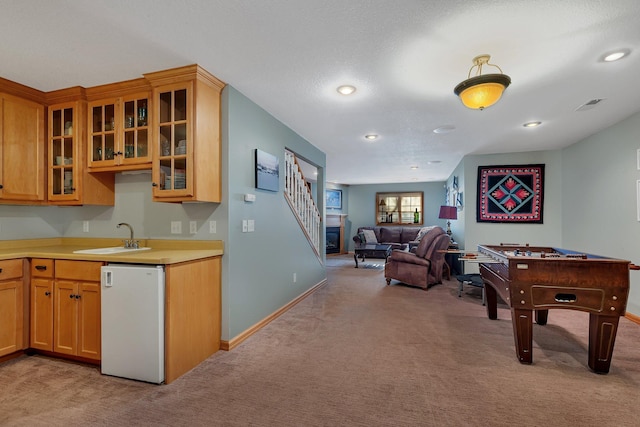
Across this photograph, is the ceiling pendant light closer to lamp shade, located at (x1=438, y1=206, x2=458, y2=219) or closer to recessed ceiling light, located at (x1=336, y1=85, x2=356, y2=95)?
recessed ceiling light, located at (x1=336, y1=85, x2=356, y2=95)

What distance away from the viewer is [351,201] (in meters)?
10.3

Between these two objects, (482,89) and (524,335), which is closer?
(482,89)

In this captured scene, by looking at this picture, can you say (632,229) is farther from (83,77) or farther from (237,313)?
(83,77)

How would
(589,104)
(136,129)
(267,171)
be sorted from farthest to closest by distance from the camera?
1. (267,171)
2. (589,104)
3. (136,129)

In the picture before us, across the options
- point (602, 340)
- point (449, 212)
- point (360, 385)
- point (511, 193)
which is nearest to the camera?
point (360, 385)

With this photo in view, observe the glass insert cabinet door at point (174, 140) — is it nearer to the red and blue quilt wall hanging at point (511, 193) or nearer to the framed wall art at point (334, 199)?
the red and blue quilt wall hanging at point (511, 193)

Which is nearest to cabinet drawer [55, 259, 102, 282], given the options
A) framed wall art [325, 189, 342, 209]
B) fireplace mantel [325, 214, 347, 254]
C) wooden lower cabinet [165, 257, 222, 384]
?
wooden lower cabinet [165, 257, 222, 384]

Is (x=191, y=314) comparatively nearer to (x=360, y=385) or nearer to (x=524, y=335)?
(x=360, y=385)

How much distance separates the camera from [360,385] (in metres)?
2.08

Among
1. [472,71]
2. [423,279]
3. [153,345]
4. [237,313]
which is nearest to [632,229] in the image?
[423,279]

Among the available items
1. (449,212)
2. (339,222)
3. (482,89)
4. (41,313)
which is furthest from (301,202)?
(339,222)

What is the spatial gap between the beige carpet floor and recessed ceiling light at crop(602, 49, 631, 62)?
7.73 ft

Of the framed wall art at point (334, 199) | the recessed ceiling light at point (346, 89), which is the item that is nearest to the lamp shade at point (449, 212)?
the framed wall art at point (334, 199)

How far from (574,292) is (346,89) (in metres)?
2.48
